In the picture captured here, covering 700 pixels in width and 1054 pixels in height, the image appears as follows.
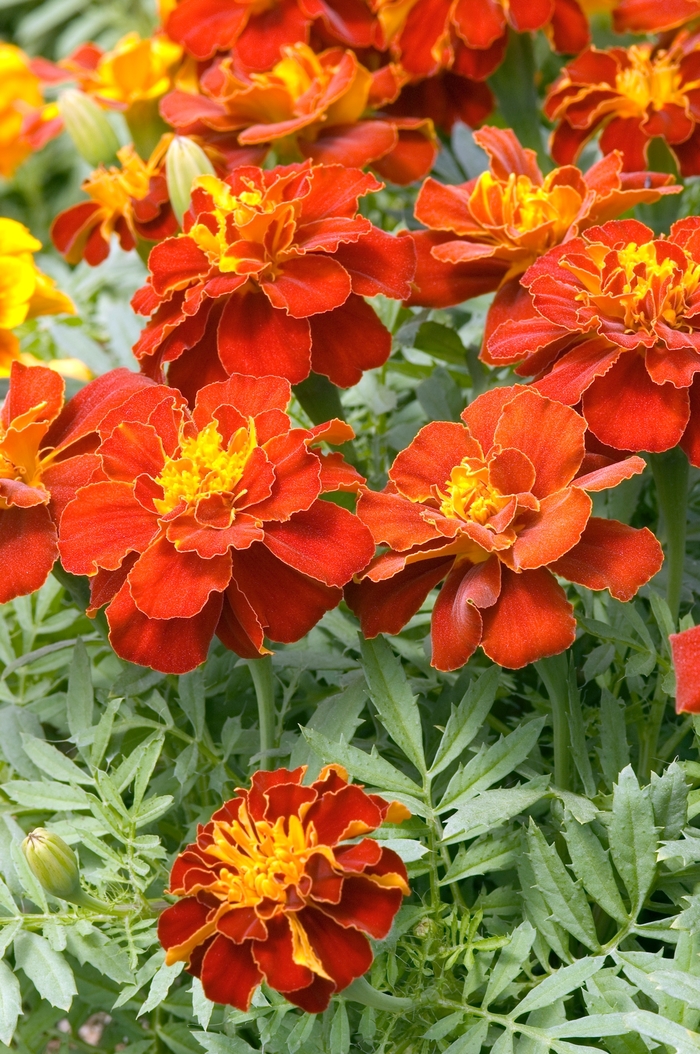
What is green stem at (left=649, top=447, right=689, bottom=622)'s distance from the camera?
0.58m

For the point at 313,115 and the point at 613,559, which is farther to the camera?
the point at 313,115

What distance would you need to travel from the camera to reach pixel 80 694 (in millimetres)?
→ 640

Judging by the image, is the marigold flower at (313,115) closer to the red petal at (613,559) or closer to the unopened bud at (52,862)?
the red petal at (613,559)

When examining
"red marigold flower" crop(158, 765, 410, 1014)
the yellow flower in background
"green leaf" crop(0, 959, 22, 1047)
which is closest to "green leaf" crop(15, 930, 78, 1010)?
"green leaf" crop(0, 959, 22, 1047)

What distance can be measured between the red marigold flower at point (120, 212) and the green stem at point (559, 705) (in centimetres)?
41

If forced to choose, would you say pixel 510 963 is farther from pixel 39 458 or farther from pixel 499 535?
pixel 39 458

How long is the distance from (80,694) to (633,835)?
296 mm

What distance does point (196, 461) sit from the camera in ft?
1.76

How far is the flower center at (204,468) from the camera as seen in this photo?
53 centimetres

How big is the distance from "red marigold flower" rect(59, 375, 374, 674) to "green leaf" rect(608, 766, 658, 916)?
152mm

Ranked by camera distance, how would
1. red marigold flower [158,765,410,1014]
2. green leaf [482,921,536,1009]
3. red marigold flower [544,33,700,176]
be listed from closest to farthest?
red marigold flower [158,765,410,1014] < green leaf [482,921,536,1009] < red marigold flower [544,33,700,176]

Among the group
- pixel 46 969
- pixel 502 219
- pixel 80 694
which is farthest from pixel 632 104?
pixel 46 969

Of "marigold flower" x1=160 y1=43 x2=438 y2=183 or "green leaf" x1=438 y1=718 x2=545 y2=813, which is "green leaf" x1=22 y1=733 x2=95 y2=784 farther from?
"marigold flower" x1=160 y1=43 x2=438 y2=183

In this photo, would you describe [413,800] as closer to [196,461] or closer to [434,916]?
[434,916]
